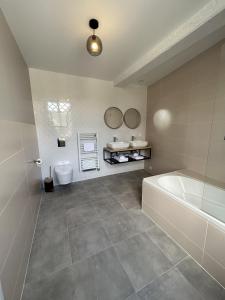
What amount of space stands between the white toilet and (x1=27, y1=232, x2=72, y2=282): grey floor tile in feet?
3.51

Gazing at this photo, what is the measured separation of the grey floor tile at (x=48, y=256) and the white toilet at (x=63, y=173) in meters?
1.07

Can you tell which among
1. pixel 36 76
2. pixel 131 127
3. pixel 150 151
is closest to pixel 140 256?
pixel 150 151

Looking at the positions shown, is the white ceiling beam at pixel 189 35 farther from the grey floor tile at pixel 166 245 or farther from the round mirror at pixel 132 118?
the grey floor tile at pixel 166 245

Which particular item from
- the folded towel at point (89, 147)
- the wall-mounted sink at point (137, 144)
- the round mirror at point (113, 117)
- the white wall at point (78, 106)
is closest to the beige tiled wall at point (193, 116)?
the wall-mounted sink at point (137, 144)

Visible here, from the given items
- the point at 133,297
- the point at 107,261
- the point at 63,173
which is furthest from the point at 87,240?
the point at 63,173

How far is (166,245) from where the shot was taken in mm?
1454

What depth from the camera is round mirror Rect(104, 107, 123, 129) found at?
3.13 metres

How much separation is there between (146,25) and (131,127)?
2.11m

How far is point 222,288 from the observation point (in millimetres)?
1069

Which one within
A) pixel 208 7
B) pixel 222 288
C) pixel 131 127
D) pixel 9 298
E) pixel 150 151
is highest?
pixel 208 7

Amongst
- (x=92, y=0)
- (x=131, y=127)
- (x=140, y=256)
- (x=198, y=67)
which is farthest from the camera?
(x=131, y=127)

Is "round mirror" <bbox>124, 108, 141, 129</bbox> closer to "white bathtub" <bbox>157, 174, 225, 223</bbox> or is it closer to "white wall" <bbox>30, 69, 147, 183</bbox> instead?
"white wall" <bbox>30, 69, 147, 183</bbox>

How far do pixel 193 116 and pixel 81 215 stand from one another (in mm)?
2514

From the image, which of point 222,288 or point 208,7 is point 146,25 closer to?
point 208,7
